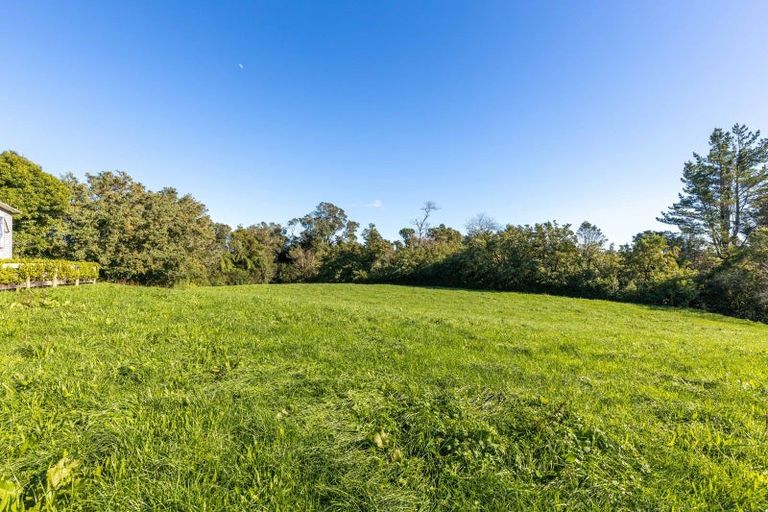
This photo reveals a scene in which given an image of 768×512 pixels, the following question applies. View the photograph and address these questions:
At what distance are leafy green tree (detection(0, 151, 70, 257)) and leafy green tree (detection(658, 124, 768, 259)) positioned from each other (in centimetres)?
5044

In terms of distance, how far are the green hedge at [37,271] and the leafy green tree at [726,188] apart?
39.6 metres

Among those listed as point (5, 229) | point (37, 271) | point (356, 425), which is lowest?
point (356, 425)

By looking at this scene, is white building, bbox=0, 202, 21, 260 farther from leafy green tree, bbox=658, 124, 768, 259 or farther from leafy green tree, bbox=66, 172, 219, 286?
leafy green tree, bbox=658, 124, 768, 259

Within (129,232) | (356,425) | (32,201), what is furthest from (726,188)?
(32,201)

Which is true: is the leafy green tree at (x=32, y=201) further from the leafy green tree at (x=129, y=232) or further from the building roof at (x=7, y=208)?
the building roof at (x=7, y=208)

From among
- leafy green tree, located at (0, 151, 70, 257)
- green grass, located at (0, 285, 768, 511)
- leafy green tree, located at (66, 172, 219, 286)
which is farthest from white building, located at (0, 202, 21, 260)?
green grass, located at (0, 285, 768, 511)

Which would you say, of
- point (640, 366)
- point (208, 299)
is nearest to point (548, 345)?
point (640, 366)

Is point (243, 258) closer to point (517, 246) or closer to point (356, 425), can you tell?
point (517, 246)

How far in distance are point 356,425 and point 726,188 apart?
123 feet

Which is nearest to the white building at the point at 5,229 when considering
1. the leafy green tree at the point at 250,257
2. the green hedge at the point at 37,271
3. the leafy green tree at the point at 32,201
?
the leafy green tree at the point at 32,201

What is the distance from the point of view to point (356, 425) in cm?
243

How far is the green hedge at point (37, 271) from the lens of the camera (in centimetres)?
1001

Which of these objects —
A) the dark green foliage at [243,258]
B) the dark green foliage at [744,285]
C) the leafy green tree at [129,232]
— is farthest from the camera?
the dark green foliage at [243,258]

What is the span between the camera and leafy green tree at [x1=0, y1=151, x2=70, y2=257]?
2338 centimetres
